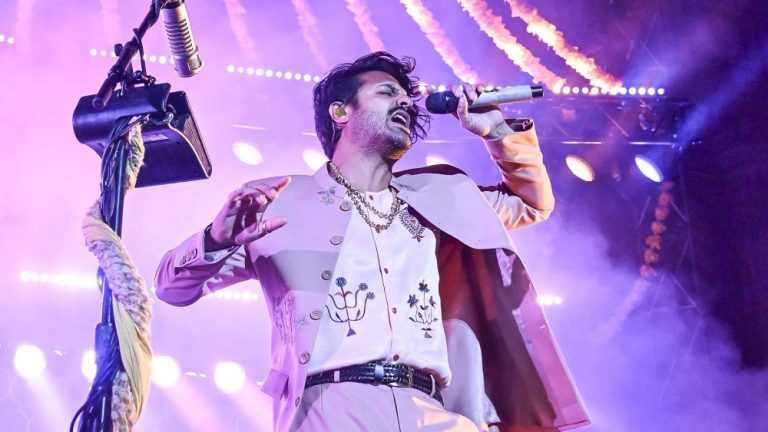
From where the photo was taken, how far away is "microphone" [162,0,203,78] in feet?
6.95

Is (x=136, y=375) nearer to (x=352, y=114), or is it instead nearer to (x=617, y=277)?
(x=352, y=114)

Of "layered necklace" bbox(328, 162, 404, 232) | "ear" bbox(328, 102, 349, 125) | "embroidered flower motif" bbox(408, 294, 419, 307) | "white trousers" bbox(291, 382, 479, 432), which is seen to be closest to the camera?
"white trousers" bbox(291, 382, 479, 432)

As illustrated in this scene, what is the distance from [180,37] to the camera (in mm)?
2188

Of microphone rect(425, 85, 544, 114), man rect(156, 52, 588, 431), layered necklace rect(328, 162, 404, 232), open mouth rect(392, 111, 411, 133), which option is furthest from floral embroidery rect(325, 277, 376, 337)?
open mouth rect(392, 111, 411, 133)

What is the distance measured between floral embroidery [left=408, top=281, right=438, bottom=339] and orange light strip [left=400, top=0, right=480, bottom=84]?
3022 millimetres

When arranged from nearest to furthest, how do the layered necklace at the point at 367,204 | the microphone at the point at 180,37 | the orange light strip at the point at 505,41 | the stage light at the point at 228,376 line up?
the microphone at the point at 180,37 → the layered necklace at the point at 367,204 → the orange light strip at the point at 505,41 → the stage light at the point at 228,376

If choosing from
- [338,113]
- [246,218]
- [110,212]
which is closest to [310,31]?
[338,113]

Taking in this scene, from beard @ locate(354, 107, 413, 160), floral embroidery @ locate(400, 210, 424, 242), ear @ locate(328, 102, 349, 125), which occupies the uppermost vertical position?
ear @ locate(328, 102, 349, 125)

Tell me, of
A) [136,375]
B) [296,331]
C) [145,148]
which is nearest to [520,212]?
[296,331]

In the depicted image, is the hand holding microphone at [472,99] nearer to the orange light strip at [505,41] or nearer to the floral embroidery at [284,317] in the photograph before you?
the floral embroidery at [284,317]

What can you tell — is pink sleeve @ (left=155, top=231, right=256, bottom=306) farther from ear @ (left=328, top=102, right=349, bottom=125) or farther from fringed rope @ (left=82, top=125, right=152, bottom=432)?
ear @ (left=328, top=102, right=349, bottom=125)

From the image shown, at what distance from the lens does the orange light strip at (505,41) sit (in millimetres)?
5359

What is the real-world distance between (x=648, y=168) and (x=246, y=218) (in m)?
4.16

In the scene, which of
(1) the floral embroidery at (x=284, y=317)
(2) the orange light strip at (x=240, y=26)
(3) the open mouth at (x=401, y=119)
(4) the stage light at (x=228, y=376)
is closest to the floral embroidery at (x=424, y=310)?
(1) the floral embroidery at (x=284, y=317)
